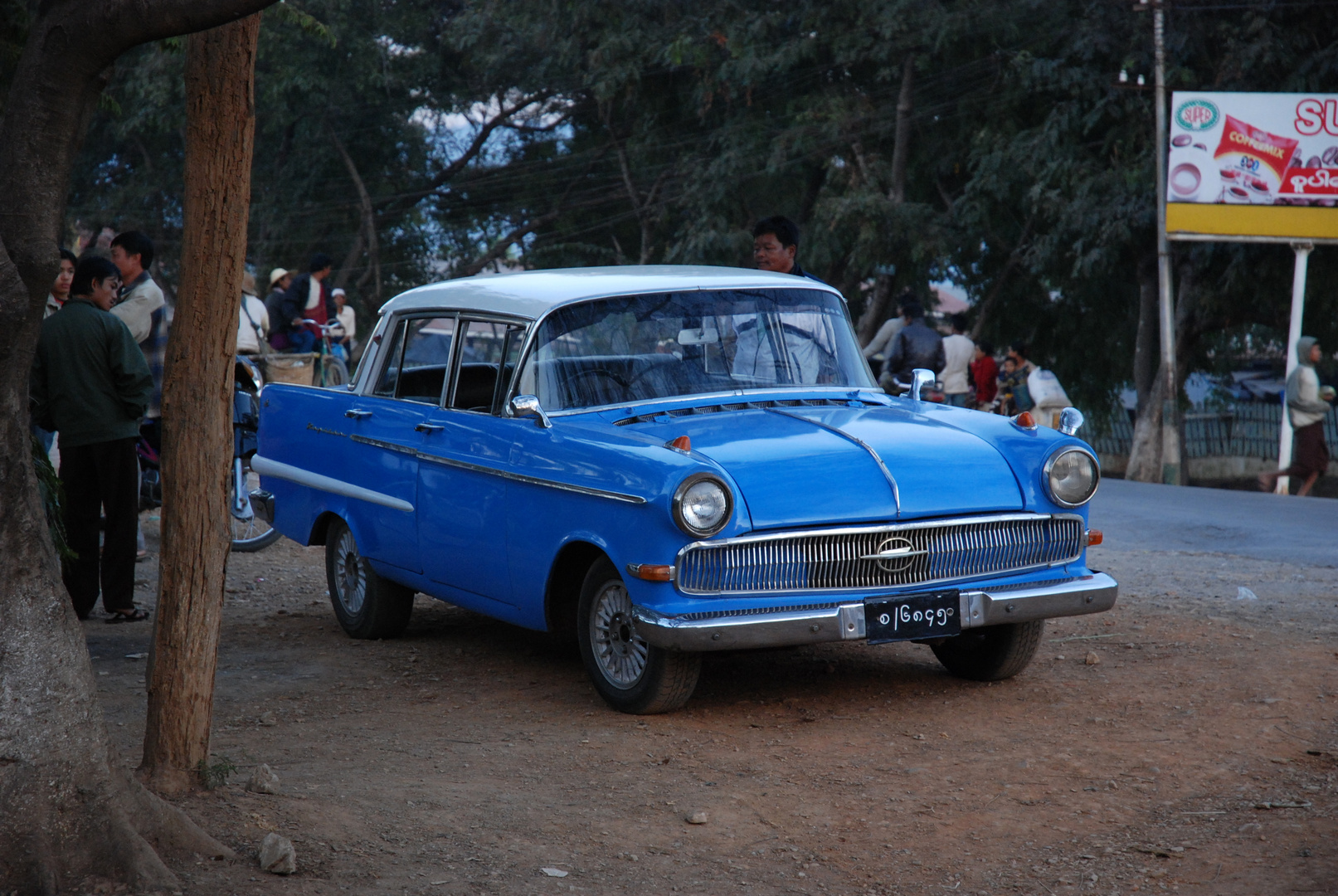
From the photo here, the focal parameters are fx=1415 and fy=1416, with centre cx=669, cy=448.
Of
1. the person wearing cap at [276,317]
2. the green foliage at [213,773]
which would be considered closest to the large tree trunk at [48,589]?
the green foliage at [213,773]

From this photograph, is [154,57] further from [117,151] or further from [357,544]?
[357,544]

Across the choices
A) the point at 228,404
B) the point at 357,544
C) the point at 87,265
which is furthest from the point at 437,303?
the point at 228,404

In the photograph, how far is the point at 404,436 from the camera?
6.67m

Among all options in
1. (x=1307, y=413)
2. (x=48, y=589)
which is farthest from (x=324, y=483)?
(x=1307, y=413)

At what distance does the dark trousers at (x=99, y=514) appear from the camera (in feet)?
25.1

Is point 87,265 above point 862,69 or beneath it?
beneath

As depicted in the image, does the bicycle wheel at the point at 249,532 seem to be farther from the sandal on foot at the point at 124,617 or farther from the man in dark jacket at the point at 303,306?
the man in dark jacket at the point at 303,306

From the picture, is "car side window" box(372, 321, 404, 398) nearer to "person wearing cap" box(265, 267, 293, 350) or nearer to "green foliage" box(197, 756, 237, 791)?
"green foliage" box(197, 756, 237, 791)

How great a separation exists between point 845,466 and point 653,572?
0.85m

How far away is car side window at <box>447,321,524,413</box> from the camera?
634cm

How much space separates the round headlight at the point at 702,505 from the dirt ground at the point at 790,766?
2.71ft

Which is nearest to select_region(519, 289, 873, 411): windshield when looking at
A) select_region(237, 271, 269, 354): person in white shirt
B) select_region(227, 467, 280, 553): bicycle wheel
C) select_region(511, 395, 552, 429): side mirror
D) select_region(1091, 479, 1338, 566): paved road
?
select_region(511, 395, 552, 429): side mirror

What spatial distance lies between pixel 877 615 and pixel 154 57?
25.7 metres

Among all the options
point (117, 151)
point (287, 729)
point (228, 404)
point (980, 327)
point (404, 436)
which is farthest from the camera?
point (117, 151)
